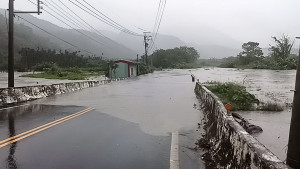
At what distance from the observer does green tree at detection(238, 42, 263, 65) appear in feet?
373

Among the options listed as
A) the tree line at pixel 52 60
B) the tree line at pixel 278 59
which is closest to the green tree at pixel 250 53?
the tree line at pixel 278 59

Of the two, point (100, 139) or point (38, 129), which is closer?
point (100, 139)

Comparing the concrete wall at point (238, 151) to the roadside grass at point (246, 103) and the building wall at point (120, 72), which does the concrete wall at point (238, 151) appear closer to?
the roadside grass at point (246, 103)

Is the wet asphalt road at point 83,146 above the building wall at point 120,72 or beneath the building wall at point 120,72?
beneath

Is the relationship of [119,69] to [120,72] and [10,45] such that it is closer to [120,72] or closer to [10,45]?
[120,72]

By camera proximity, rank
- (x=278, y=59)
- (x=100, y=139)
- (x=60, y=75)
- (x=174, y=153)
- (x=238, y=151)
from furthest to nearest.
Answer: (x=278, y=59) < (x=60, y=75) < (x=100, y=139) < (x=174, y=153) < (x=238, y=151)

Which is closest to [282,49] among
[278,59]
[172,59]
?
[278,59]

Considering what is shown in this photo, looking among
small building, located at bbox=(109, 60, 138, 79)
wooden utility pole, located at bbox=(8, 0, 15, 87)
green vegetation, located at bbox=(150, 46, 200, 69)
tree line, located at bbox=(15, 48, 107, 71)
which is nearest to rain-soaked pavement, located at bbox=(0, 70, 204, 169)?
wooden utility pole, located at bbox=(8, 0, 15, 87)

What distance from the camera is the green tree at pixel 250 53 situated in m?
114

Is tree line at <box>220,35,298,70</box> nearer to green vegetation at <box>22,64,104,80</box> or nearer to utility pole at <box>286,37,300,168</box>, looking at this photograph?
green vegetation at <box>22,64,104,80</box>

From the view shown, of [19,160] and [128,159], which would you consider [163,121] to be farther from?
[19,160]

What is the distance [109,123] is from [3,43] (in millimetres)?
142665

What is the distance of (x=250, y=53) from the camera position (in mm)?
124938

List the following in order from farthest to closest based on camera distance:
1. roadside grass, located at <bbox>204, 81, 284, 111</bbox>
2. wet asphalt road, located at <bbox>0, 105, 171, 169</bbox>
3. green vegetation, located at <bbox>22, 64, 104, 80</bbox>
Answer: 1. green vegetation, located at <bbox>22, 64, 104, 80</bbox>
2. roadside grass, located at <bbox>204, 81, 284, 111</bbox>
3. wet asphalt road, located at <bbox>0, 105, 171, 169</bbox>
